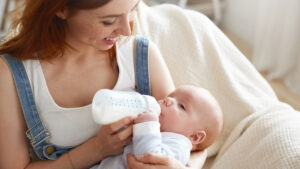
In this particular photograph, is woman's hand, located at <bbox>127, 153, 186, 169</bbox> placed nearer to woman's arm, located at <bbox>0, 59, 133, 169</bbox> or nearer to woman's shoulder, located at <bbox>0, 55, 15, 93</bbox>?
woman's arm, located at <bbox>0, 59, 133, 169</bbox>

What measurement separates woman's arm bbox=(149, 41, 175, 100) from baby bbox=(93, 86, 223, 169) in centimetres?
3

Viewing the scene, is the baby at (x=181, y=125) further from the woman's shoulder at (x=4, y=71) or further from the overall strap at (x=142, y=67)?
the woman's shoulder at (x=4, y=71)

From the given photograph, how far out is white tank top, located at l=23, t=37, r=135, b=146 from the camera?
1133 millimetres

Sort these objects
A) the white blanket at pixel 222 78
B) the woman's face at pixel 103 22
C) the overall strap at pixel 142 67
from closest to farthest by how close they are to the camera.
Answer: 1. the woman's face at pixel 103 22
2. the overall strap at pixel 142 67
3. the white blanket at pixel 222 78

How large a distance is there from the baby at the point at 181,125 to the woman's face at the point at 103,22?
0.25m

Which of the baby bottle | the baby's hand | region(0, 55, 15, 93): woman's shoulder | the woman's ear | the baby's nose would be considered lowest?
the baby's nose

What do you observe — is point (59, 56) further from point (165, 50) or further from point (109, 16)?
point (165, 50)

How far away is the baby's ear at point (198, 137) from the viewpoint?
118cm

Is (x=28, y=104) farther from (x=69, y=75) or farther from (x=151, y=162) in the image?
(x=151, y=162)

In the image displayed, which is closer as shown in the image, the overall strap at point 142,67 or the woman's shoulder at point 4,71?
the woman's shoulder at point 4,71

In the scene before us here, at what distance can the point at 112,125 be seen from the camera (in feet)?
3.46

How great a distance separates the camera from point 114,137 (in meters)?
1.09

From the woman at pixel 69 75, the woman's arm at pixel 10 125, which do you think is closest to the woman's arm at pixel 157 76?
the woman at pixel 69 75

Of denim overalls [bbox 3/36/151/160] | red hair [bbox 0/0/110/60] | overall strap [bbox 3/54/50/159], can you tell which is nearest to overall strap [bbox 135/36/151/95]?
denim overalls [bbox 3/36/151/160]
